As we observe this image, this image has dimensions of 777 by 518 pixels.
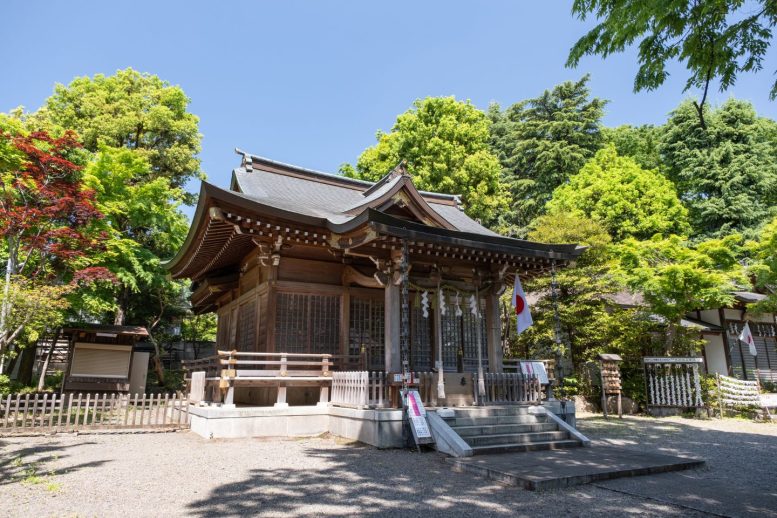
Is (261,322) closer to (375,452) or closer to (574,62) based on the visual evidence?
(375,452)

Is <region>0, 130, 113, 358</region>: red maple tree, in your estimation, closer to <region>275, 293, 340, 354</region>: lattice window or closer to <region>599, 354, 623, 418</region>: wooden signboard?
<region>275, 293, 340, 354</region>: lattice window

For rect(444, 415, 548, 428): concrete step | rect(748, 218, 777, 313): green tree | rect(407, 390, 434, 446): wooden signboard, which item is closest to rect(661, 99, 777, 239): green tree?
rect(748, 218, 777, 313): green tree

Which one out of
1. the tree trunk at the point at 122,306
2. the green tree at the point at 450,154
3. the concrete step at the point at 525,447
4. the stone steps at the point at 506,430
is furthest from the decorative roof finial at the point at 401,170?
the tree trunk at the point at 122,306

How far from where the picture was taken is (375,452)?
8.43 meters

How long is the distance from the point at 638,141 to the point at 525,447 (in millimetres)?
34286

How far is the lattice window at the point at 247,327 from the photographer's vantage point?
42.4 feet

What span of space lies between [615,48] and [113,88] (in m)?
27.5

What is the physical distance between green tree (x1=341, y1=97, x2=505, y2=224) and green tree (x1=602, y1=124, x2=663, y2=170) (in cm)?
1131

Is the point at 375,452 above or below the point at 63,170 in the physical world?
below

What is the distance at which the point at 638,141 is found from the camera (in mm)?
36031

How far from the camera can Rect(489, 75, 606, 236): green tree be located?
32.5 metres

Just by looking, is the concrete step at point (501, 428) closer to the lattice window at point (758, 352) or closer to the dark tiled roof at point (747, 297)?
the dark tiled roof at point (747, 297)

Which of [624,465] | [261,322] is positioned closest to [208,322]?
[261,322]

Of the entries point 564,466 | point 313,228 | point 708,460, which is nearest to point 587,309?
point 708,460
